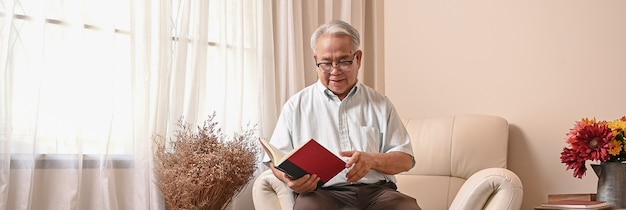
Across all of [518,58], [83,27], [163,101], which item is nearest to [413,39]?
[518,58]

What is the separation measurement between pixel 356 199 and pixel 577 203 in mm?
853

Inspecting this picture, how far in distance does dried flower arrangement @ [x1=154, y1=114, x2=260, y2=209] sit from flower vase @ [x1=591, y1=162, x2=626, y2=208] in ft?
5.02

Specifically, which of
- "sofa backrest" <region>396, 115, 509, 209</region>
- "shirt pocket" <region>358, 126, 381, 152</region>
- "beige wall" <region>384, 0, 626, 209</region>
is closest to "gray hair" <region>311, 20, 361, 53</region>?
"shirt pocket" <region>358, 126, 381, 152</region>

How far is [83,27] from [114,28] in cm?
15

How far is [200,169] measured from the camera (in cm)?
Result: 304

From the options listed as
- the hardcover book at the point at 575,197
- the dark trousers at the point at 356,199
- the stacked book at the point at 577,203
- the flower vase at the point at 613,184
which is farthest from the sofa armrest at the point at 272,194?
the flower vase at the point at 613,184

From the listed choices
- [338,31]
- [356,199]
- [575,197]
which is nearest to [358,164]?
[356,199]

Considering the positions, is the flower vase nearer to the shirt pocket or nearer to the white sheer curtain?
the shirt pocket

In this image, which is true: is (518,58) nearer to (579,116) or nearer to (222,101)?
(579,116)

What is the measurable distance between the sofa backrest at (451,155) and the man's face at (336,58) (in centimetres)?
78

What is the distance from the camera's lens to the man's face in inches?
111

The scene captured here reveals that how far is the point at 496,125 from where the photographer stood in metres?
3.37

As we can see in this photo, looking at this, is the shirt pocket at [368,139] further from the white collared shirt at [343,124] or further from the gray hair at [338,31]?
the gray hair at [338,31]

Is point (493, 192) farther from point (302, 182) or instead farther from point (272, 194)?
point (272, 194)
